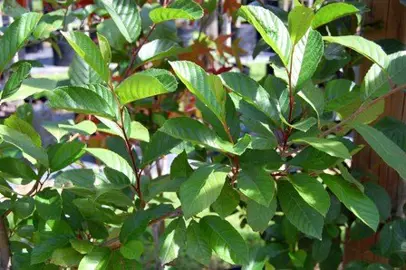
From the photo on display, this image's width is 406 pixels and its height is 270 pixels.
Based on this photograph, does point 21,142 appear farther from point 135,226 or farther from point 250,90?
point 250,90

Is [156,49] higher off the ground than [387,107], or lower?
higher

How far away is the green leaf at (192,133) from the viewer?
2.92 ft

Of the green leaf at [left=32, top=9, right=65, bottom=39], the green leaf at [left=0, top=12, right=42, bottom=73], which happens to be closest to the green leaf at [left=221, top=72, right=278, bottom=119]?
the green leaf at [left=0, top=12, right=42, bottom=73]

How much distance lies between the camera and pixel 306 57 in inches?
37.0

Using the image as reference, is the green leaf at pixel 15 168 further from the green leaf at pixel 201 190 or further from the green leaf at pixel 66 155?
the green leaf at pixel 201 190

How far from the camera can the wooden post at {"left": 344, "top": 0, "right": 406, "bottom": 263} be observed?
1559 millimetres

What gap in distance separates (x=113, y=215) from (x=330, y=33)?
804 millimetres

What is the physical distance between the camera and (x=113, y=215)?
110cm

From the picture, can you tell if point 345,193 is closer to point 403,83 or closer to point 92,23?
point 403,83

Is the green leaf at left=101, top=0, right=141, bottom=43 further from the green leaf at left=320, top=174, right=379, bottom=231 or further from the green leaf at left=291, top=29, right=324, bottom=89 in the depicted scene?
the green leaf at left=320, top=174, right=379, bottom=231

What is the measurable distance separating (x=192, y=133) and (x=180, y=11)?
0.21 m

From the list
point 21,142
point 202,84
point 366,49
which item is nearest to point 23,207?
point 21,142

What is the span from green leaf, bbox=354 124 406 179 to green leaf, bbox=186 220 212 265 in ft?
1.00

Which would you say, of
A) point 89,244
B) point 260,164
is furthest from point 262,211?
point 89,244
